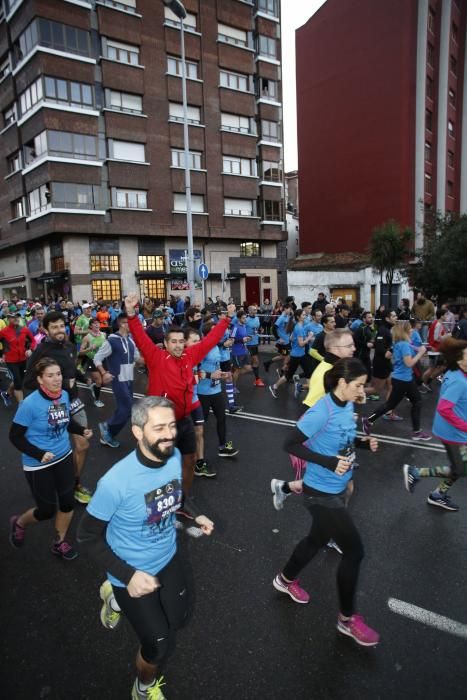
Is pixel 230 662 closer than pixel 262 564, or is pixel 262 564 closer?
pixel 230 662

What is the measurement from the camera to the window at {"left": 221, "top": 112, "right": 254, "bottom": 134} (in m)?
30.8

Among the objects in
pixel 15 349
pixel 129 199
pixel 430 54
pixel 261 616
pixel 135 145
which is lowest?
pixel 261 616

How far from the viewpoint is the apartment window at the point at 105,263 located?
2701 cm

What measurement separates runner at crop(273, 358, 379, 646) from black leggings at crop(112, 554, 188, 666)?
3.62 feet

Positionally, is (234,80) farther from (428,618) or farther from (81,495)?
(428,618)

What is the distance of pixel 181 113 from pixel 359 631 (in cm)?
3199

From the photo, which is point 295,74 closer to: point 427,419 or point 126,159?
point 126,159

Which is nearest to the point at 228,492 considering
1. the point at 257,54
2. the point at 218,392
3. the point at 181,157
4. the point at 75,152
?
the point at 218,392

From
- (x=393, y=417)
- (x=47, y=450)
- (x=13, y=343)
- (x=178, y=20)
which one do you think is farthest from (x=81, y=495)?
(x=178, y=20)

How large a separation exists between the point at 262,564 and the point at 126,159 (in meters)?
27.9

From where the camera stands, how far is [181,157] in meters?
29.2

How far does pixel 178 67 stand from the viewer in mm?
28656

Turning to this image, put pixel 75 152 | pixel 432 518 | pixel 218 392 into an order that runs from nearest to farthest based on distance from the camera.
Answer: pixel 432 518, pixel 218 392, pixel 75 152

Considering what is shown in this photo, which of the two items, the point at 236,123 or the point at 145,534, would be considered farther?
the point at 236,123
